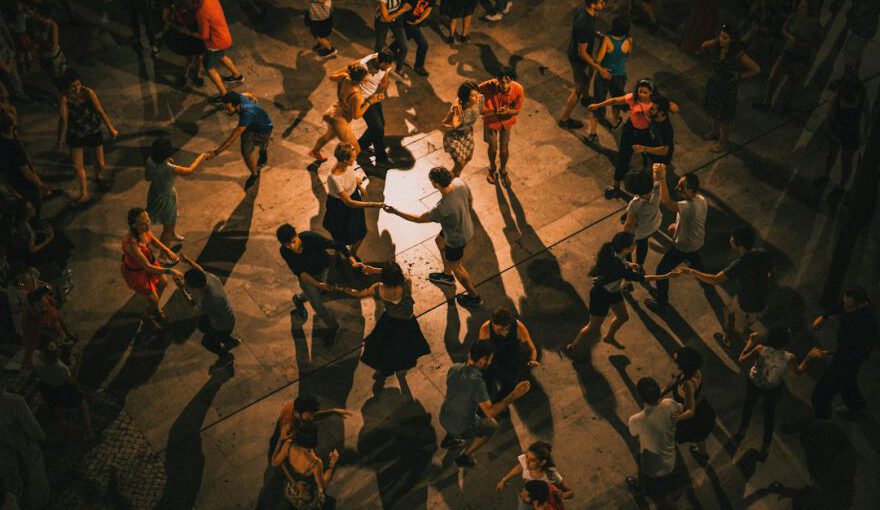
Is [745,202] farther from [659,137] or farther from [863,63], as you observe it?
[863,63]

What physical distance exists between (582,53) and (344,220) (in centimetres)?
400

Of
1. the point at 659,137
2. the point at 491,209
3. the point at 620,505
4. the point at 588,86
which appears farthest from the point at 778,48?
the point at 620,505

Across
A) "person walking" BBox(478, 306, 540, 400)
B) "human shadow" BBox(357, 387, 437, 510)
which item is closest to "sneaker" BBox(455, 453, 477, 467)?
"human shadow" BBox(357, 387, 437, 510)

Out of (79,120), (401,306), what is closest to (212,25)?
(79,120)

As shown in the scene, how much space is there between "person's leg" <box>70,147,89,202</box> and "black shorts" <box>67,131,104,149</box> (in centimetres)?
6

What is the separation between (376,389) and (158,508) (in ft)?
7.79

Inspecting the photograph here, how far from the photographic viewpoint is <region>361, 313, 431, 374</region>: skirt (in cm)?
848

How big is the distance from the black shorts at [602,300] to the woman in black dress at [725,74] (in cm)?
384

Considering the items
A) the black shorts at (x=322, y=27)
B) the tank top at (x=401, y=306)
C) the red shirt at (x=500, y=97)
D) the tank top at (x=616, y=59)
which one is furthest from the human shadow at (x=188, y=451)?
the tank top at (x=616, y=59)

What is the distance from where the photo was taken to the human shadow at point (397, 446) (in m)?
8.25

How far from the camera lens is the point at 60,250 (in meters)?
9.73

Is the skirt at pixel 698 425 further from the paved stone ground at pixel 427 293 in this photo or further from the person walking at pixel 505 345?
the person walking at pixel 505 345

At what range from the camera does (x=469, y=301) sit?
9836mm

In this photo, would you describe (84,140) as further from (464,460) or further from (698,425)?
(698,425)
